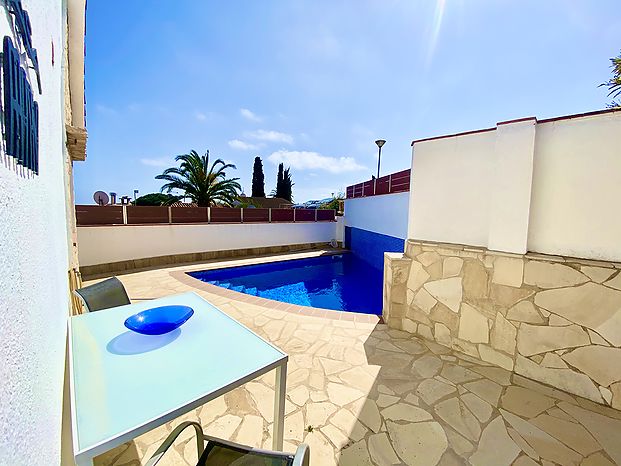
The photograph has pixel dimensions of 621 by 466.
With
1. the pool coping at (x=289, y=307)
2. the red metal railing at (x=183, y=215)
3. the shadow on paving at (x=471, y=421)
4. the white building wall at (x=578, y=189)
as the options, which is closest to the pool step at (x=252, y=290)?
the pool coping at (x=289, y=307)

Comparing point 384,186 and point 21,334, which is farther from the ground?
point 384,186

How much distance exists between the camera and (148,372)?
4.24 feet

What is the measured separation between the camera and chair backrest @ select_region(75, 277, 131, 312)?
2.63 m

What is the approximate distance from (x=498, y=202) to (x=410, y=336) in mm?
2232

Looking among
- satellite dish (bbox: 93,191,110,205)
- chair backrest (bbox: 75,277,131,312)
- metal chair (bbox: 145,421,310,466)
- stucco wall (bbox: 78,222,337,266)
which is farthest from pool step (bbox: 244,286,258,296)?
metal chair (bbox: 145,421,310,466)

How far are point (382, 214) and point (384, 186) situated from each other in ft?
3.82

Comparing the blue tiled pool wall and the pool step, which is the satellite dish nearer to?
the pool step

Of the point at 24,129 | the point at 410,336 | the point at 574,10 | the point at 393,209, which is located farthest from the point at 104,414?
the point at 393,209

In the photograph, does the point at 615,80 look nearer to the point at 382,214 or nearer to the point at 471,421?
the point at 382,214

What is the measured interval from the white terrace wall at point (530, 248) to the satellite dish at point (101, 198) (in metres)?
9.62

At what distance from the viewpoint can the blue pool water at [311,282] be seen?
23.7 feet

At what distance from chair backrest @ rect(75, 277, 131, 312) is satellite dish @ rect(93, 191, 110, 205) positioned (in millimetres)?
7016

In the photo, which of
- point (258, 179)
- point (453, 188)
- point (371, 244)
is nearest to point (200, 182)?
point (371, 244)

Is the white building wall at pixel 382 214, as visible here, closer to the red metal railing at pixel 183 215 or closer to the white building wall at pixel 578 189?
the red metal railing at pixel 183 215
